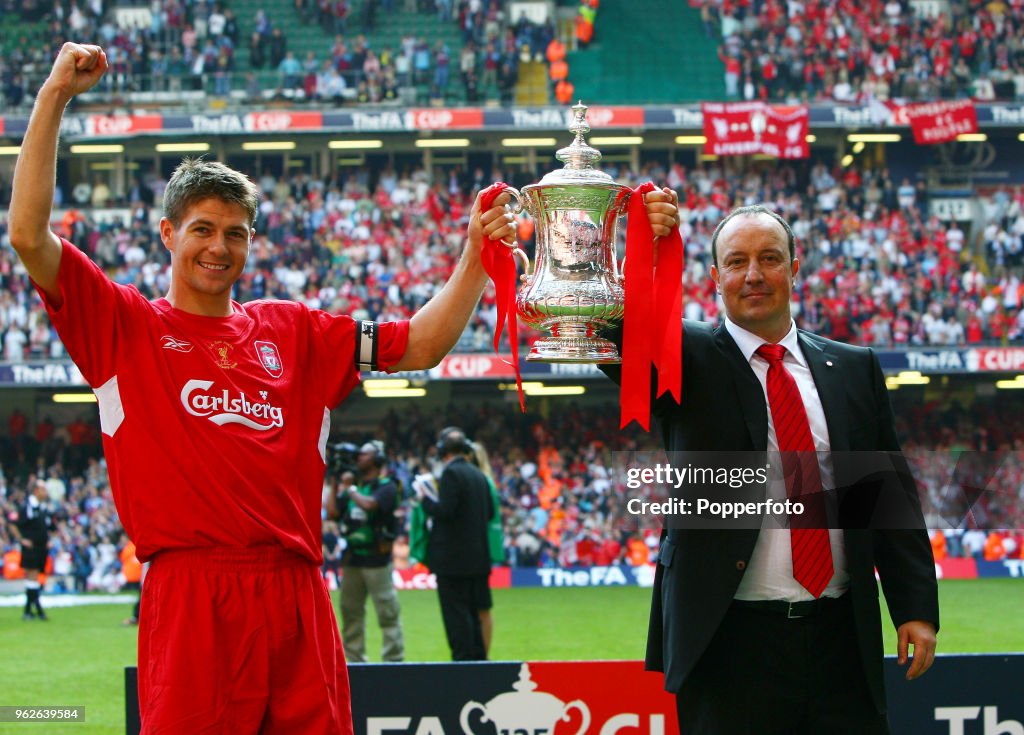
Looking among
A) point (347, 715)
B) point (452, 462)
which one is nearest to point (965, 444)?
point (452, 462)

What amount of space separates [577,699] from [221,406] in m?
2.16

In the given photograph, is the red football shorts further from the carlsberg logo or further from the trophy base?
the trophy base

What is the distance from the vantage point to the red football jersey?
2898mm

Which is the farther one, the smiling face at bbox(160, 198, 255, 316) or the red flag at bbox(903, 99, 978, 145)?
the red flag at bbox(903, 99, 978, 145)

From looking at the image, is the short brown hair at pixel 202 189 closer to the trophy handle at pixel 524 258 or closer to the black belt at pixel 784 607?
the trophy handle at pixel 524 258

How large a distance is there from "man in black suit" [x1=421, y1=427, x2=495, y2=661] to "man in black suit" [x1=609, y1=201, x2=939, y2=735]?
198 inches

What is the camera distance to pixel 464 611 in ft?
27.9

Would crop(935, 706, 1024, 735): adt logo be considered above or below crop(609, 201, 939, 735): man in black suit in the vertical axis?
below

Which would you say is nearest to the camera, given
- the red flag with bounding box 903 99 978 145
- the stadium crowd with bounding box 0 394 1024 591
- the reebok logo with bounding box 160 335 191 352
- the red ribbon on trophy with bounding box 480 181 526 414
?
the reebok logo with bounding box 160 335 191 352

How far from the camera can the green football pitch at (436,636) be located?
29.6 feet

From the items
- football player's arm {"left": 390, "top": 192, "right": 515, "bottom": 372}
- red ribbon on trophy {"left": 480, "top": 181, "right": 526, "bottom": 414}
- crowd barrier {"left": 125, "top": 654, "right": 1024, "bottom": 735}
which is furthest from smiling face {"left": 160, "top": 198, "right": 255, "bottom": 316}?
crowd barrier {"left": 125, "top": 654, "right": 1024, "bottom": 735}

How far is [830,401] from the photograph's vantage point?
3.39m

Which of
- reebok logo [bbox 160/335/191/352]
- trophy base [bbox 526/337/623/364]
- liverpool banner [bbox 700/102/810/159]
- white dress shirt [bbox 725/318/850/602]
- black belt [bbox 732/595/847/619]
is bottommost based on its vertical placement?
black belt [bbox 732/595/847/619]

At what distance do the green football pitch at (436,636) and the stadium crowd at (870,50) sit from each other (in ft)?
39.4
